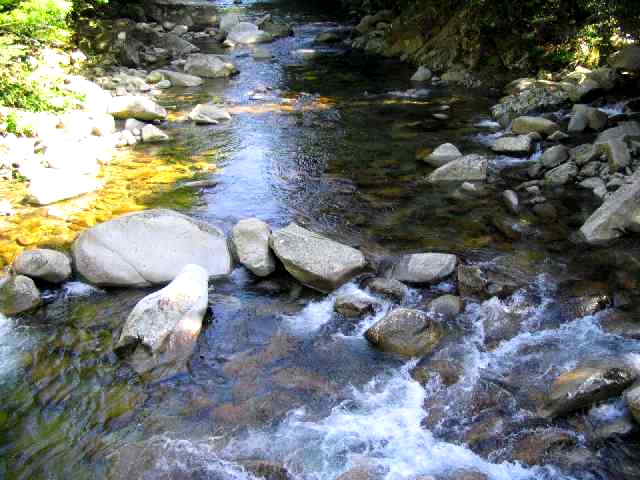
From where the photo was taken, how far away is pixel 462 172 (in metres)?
9.26

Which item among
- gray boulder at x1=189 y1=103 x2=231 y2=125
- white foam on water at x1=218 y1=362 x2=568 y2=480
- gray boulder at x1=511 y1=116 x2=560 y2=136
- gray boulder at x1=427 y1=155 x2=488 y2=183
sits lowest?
white foam on water at x1=218 y1=362 x2=568 y2=480

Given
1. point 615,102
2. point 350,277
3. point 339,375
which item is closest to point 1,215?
point 350,277

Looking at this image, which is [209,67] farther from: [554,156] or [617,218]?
[617,218]

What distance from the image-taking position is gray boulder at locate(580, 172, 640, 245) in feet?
22.9

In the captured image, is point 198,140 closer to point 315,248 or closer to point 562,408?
point 315,248

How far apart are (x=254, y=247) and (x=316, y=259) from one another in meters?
0.91

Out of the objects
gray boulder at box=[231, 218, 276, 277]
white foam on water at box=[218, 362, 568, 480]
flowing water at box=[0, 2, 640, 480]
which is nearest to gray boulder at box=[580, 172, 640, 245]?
flowing water at box=[0, 2, 640, 480]

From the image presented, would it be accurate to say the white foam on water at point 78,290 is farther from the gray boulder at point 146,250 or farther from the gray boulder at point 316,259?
the gray boulder at point 316,259

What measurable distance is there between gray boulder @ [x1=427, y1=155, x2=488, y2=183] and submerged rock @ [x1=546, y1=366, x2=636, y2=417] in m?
5.12

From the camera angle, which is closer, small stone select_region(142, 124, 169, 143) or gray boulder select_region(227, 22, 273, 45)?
small stone select_region(142, 124, 169, 143)

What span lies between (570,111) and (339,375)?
9.22 meters

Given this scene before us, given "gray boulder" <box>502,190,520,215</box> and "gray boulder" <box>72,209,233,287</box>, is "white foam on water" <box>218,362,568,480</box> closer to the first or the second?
"gray boulder" <box>72,209,233,287</box>

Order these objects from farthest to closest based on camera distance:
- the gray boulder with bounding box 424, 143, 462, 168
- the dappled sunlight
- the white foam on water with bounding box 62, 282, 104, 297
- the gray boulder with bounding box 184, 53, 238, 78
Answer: the gray boulder with bounding box 184, 53, 238, 78 → the gray boulder with bounding box 424, 143, 462, 168 → the dappled sunlight → the white foam on water with bounding box 62, 282, 104, 297

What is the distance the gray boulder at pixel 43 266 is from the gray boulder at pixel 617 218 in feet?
21.5
